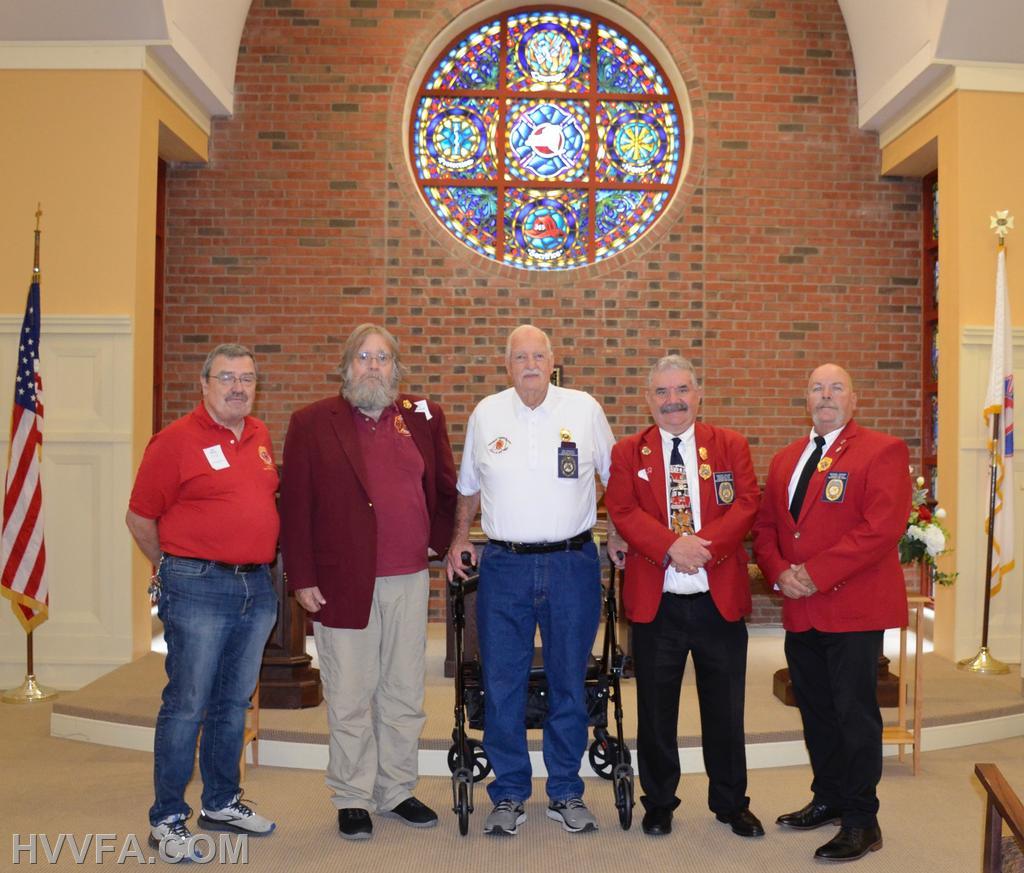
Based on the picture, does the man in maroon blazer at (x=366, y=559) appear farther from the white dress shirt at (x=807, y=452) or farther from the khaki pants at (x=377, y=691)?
the white dress shirt at (x=807, y=452)

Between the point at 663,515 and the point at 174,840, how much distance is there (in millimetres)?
1982

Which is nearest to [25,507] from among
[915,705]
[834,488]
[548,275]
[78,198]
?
[78,198]

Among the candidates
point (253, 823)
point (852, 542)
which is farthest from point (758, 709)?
point (253, 823)

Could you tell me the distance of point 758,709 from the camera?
509cm

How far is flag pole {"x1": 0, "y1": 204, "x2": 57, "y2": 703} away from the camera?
5793 mm

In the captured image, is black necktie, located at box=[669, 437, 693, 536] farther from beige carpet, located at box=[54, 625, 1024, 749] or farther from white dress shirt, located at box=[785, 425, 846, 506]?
beige carpet, located at box=[54, 625, 1024, 749]

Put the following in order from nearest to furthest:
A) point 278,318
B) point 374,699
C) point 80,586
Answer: point 374,699, point 80,586, point 278,318

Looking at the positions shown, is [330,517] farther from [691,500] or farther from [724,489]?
[724,489]

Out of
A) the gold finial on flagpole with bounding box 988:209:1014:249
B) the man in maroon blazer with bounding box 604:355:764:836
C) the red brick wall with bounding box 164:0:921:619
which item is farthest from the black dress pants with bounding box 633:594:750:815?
the red brick wall with bounding box 164:0:921:619

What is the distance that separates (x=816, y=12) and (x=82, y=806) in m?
6.92

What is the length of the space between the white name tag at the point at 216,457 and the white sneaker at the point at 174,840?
1213 mm

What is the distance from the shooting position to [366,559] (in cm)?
368

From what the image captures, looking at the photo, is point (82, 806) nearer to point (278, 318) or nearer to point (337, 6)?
point (278, 318)

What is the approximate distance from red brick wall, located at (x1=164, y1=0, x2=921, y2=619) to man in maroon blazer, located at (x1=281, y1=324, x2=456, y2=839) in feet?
12.1
